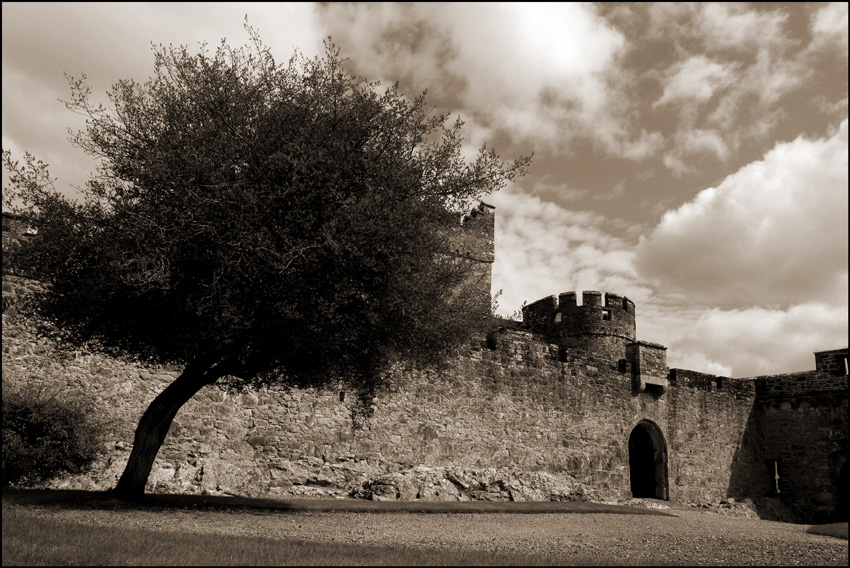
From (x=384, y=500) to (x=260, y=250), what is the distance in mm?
8016

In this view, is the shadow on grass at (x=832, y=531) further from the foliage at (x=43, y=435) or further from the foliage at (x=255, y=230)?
the foliage at (x=43, y=435)

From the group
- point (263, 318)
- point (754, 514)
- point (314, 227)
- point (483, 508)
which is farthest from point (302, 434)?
point (754, 514)

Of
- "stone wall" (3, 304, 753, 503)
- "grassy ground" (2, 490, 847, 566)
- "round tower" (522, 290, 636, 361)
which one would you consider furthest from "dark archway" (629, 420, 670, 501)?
"grassy ground" (2, 490, 847, 566)

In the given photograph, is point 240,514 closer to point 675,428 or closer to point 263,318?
point 263,318

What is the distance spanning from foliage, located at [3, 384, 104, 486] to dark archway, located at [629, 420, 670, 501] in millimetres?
18643

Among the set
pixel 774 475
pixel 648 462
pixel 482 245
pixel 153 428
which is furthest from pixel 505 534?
pixel 774 475

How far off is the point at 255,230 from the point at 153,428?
433 centimetres

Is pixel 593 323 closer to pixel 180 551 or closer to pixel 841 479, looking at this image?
pixel 841 479

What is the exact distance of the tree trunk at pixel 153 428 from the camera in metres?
11.3

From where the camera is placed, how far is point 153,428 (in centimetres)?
1168

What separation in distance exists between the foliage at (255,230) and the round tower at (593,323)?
1457cm

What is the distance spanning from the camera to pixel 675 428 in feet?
81.4

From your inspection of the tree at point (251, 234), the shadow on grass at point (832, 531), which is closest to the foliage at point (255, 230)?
the tree at point (251, 234)

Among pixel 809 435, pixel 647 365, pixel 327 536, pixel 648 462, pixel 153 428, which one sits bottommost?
pixel 327 536
